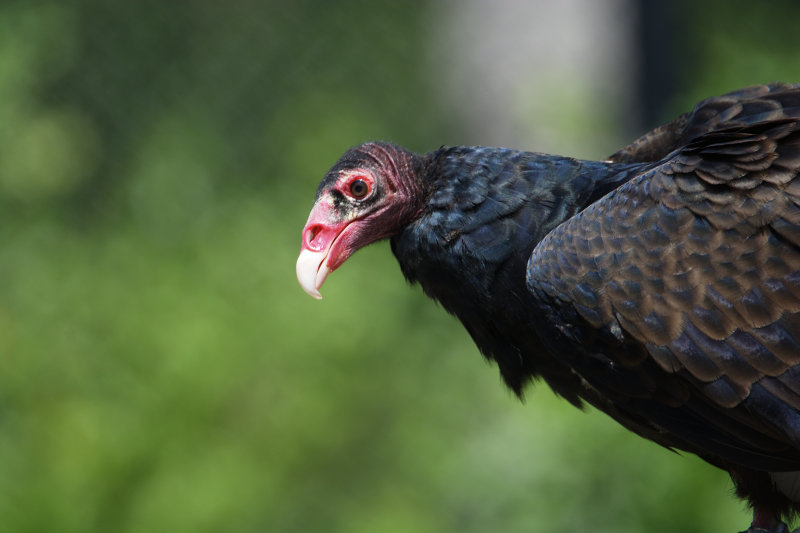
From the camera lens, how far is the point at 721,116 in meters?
2.70

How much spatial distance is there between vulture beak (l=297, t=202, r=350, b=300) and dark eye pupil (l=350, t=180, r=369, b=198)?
0.28ft

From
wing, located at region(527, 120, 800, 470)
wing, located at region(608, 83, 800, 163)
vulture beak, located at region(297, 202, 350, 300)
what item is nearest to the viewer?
wing, located at region(527, 120, 800, 470)

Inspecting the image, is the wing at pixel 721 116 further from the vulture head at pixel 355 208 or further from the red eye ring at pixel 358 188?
the red eye ring at pixel 358 188

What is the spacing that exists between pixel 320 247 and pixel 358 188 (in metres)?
0.21

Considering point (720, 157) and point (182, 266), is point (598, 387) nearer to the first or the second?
point (720, 157)

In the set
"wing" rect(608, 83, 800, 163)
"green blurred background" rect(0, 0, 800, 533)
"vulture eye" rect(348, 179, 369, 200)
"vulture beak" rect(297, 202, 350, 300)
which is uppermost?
"wing" rect(608, 83, 800, 163)

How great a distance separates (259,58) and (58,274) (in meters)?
2.27

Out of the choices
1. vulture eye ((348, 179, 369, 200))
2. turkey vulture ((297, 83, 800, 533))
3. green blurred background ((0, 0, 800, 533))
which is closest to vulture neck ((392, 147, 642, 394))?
turkey vulture ((297, 83, 800, 533))

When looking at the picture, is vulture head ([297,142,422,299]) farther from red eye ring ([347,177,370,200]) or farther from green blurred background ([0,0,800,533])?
green blurred background ([0,0,800,533])

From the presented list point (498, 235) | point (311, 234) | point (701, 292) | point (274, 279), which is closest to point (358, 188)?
point (311, 234)

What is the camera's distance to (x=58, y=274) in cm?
579

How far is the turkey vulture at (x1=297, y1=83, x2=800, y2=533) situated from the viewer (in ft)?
7.69

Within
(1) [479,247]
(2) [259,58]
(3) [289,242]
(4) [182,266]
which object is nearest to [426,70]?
(2) [259,58]

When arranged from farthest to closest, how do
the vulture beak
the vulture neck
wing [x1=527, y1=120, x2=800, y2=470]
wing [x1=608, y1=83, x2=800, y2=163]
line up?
the vulture beak, the vulture neck, wing [x1=608, y1=83, x2=800, y2=163], wing [x1=527, y1=120, x2=800, y2=470]
